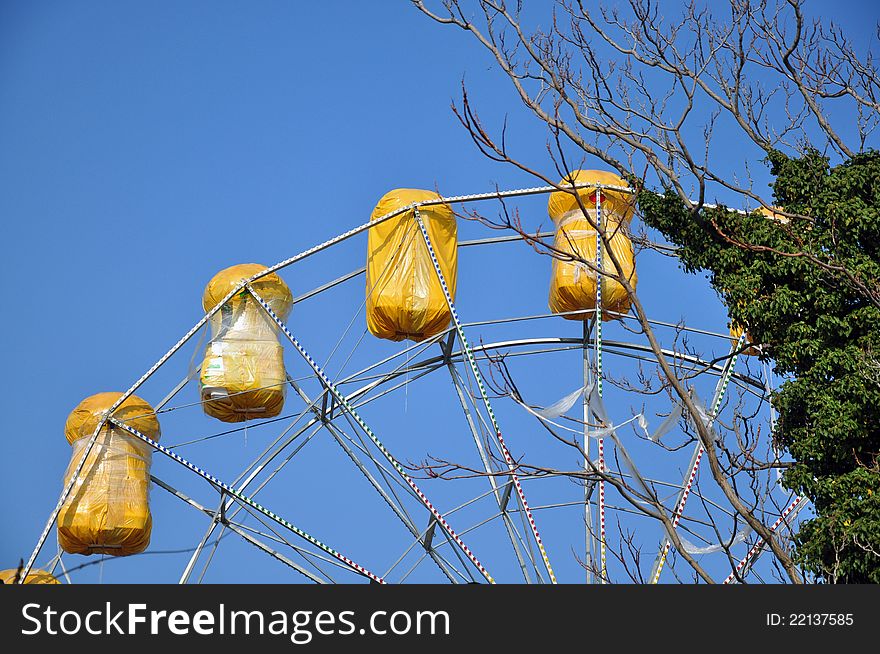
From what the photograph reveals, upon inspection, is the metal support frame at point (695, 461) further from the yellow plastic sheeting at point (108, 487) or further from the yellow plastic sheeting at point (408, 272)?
the yellow plastic sheeting at point (108, 487)

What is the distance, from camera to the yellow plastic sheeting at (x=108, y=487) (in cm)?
1839

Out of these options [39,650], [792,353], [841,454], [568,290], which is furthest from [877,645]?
[568,290]

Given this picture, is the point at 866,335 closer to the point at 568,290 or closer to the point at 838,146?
the point at 838,146

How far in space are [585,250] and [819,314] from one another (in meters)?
5.03

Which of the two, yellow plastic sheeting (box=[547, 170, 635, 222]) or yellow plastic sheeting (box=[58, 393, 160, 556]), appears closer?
yellow plastic sheeting (box=[547, 170, 635, 222])

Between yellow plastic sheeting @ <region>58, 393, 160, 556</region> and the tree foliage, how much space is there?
8.75 m

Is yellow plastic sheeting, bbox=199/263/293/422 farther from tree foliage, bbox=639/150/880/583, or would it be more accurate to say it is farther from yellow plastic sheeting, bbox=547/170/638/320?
tree foliage, bbox=639/150/880/583

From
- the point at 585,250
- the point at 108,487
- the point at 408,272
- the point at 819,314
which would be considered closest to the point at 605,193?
→ the point at 585,250

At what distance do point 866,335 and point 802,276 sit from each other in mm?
962

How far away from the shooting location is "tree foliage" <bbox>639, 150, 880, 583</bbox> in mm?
13227

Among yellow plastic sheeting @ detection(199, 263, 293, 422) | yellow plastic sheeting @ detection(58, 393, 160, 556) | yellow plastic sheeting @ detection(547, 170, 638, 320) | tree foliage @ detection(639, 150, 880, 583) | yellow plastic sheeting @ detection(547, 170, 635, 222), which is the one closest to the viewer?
tree foliage @ detection(639, 150, 880, 583)

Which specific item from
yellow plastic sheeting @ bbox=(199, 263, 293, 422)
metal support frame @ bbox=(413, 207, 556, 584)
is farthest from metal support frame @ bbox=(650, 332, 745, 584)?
yellow plastic sheeting @ bbox=(199, 263, 293, 422)

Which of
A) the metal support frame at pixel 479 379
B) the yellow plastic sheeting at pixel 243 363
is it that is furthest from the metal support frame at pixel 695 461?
the yellow plastic sheeting at pixel 243 363

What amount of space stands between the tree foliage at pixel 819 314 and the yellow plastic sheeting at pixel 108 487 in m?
8.75
